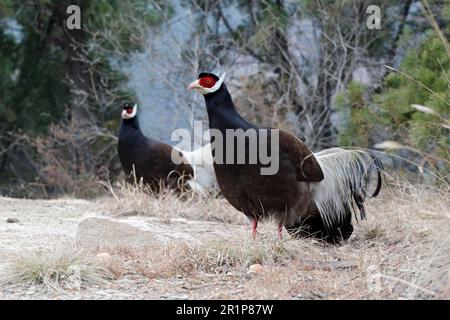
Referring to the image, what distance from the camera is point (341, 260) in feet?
12.7

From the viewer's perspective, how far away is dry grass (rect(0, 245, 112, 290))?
3.31 m

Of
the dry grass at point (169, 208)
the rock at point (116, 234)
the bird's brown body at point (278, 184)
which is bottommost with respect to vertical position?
the dry grass at point (169, 208)

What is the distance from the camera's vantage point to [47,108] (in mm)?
11836

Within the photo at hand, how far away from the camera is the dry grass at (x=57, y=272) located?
3307mm

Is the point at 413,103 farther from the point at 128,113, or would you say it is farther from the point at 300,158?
the point at 128,113

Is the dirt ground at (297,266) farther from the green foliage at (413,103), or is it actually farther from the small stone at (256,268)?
the green foliage at (413,103)

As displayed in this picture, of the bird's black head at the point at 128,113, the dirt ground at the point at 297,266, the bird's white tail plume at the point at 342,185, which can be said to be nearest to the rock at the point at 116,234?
the dirt ground at the point at 297,266

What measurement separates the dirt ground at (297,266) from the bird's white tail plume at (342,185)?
190mm

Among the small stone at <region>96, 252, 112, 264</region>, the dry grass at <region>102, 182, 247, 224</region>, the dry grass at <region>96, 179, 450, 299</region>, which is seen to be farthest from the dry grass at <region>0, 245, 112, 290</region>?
the dry grass at <region>102, 182, 247, 224</region>

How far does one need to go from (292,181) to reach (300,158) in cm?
16

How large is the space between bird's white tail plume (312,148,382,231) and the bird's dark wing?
132 millimetres

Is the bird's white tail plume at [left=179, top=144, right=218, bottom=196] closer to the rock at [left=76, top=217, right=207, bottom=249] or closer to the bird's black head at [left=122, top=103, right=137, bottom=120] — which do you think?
the bird's black head at [left=122, top=103, right=137, bottom=120]
